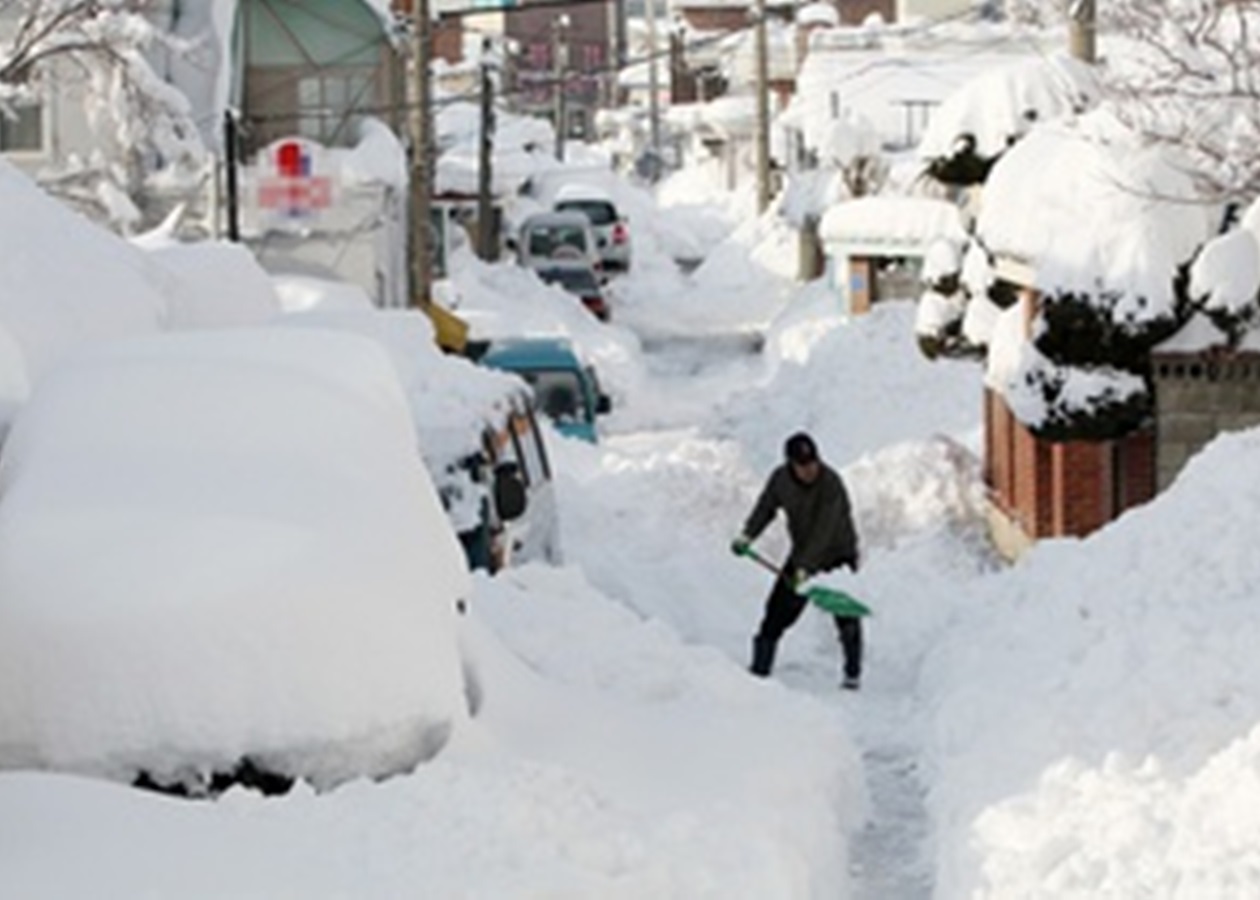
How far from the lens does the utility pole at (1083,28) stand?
21.2 meters

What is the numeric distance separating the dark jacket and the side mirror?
60.3 inches

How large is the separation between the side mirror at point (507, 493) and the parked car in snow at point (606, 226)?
41279mm

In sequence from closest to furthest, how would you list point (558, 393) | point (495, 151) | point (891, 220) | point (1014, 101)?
1. point (1014, 101)
2. point (558, 393)
3. point (891, 220)
4. point (495, 151)

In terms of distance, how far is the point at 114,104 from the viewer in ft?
97.9

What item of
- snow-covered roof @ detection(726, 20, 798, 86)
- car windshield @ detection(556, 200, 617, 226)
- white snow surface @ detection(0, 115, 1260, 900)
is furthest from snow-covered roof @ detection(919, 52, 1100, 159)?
snow-covered roof @ detection(726, 20, 798, 86)

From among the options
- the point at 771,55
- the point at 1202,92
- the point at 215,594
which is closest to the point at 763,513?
the point at 1202,92

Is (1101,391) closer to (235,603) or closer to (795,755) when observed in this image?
(795,755)

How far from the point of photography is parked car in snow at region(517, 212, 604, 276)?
5281 cm

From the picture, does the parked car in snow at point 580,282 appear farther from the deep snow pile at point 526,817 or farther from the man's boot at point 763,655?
the deep snow pile at point 526,817

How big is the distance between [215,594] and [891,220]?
104 ft

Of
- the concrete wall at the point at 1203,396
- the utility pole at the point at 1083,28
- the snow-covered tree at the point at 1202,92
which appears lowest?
the concrete wall at the point at 1203,396

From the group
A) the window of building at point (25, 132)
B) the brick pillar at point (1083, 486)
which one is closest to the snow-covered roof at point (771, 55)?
the window of building at point (25, 132)

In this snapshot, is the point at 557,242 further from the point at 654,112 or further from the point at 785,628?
the point at 654,112

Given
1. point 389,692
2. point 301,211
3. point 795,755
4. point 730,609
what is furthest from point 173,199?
point 389,692
